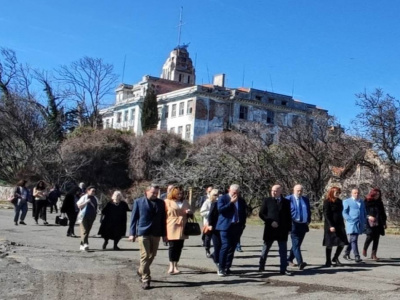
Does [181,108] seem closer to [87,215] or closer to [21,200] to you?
[21,200]

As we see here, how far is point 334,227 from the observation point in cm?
1161

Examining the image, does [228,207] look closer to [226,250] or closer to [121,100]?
[226,250]

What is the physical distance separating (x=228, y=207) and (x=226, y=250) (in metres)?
0.82

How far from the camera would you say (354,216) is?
496 inches

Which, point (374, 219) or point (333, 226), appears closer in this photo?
point (333, 226)

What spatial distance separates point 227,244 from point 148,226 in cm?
172

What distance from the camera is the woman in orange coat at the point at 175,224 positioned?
10.2 meters

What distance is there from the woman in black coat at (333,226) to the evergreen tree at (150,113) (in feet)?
193

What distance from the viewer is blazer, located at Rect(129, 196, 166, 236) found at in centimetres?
924

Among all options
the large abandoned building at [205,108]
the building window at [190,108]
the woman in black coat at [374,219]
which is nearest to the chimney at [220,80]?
the large abandoned building at [205,108]

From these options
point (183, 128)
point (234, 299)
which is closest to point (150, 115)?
point (183, 128)

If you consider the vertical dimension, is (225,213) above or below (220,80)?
below

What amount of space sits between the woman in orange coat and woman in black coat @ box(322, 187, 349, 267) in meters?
3.22

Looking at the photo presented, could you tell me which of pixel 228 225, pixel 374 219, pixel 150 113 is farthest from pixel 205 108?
pixel 228 225
